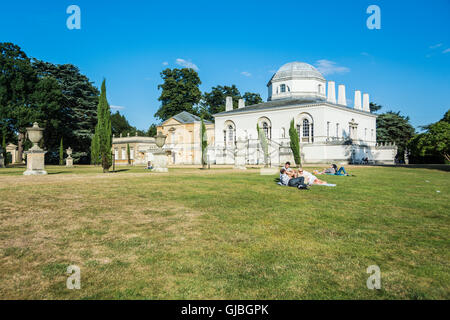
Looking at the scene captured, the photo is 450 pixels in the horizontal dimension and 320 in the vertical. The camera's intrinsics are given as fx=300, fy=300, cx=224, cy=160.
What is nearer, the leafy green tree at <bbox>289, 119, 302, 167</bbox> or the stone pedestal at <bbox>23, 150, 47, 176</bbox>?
the stone pedestal at <bbox>23, 150, 47, 176</bbox>

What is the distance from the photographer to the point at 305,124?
146 feet

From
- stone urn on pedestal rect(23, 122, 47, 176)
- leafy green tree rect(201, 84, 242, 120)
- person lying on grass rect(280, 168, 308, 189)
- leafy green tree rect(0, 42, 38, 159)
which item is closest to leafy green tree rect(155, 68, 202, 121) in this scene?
leafy green tree rect(201, 84, 242, 120)

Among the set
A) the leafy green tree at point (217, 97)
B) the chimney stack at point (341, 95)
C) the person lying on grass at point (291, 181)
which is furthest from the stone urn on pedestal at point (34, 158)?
the leafy green tree at point (217, 97)

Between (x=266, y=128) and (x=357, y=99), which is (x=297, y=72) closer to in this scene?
(x=357, y=99)

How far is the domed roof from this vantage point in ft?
166

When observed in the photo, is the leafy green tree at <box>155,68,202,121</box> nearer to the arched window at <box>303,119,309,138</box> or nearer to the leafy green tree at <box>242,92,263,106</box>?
the leafy green tree at <box>242,92,263,106</box>

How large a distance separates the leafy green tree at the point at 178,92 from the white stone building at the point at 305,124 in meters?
10.9

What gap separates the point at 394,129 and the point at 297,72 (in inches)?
949

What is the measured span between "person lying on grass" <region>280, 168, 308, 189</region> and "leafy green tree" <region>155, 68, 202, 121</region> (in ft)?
170

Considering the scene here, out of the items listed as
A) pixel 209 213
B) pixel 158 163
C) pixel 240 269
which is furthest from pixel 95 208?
pixel 158 163

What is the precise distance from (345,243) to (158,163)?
16388 millimetres

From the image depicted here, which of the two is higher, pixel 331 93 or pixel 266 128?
pixel 331 93

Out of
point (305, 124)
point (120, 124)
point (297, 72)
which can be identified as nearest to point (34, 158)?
point (305, 124)

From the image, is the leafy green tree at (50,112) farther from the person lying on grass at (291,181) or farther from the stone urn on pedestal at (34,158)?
the person lying on grass at (291,181)
